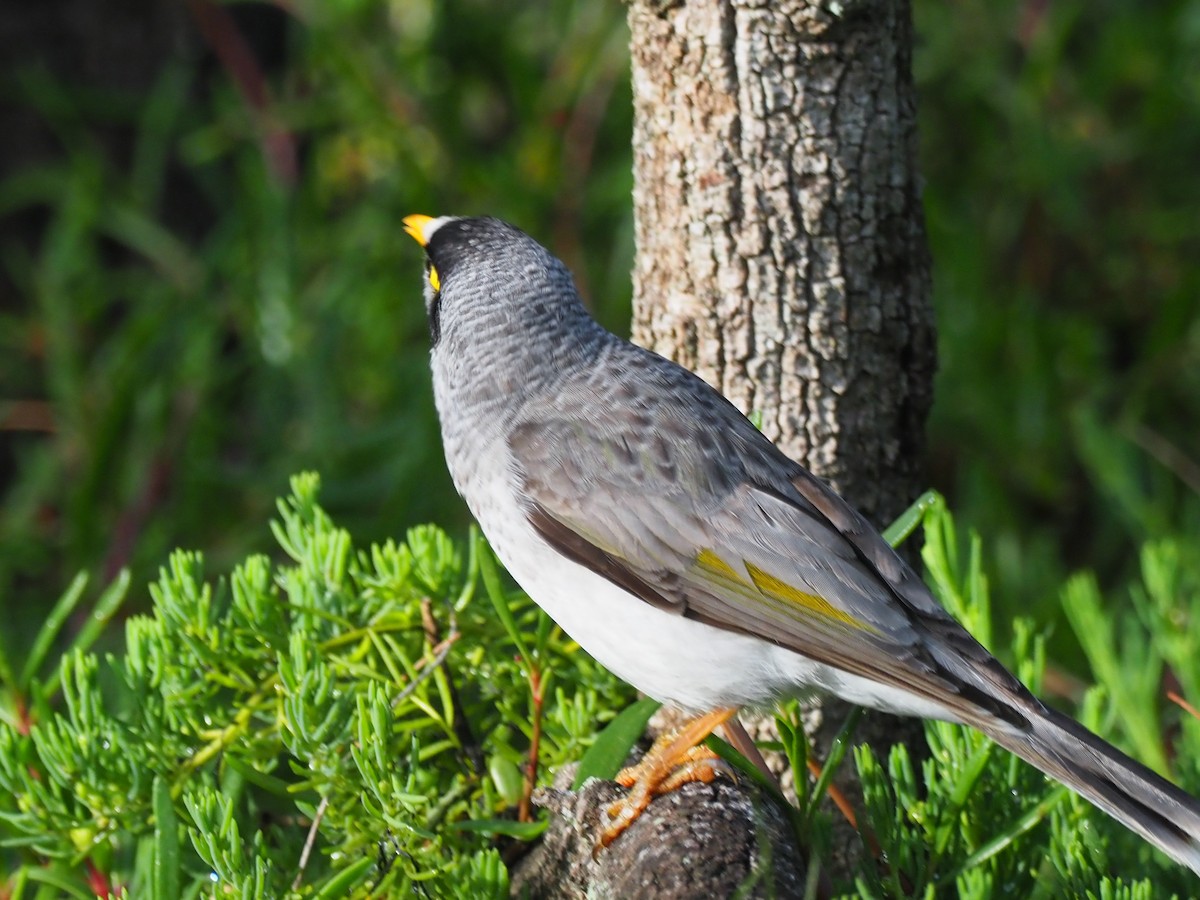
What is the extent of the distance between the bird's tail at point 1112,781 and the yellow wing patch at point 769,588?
303 mm

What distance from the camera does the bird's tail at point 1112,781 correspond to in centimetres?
198

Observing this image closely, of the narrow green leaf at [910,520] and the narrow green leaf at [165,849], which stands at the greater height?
the narrow green leaf at [910,520]

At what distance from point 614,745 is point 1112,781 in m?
0.78

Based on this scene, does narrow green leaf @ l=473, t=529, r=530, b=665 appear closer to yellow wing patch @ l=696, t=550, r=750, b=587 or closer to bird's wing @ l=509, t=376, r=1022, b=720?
bird's wing @ l=509, t=376, r=1022, b=720

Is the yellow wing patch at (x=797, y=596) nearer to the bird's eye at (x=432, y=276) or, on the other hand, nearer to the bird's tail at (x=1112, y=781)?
the bird's tail at (x=1112, y=781)

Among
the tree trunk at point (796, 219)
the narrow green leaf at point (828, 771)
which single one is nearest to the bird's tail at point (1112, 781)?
the narrow green leaf at point (828, 771)

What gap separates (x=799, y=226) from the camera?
244cm

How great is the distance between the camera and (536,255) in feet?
8.75

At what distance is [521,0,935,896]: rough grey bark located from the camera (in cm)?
238

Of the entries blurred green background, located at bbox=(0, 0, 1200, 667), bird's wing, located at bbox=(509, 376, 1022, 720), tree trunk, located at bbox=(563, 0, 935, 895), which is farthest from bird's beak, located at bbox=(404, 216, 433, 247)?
blurred green background, located at bbox=(0, 0, 1200, 667)

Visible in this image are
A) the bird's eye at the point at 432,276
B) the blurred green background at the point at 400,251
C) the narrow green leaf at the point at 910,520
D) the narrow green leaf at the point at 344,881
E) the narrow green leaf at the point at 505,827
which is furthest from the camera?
the blurred green background at the point at 400,251

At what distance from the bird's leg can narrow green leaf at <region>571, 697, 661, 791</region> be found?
0.09 m

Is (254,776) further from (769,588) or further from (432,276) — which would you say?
(432,276)

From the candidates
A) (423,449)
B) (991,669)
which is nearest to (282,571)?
(991,669)
